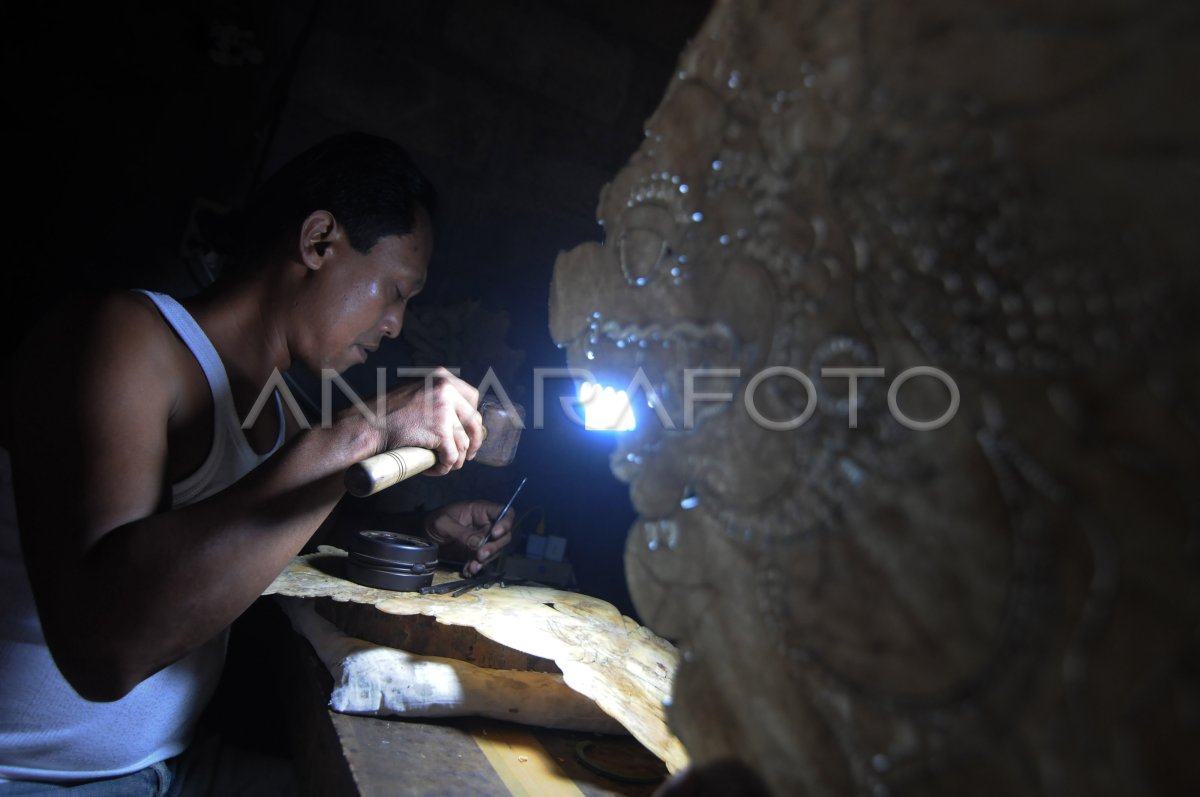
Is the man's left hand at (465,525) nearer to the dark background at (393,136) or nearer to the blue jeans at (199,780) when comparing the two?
the dark background at (393,136)

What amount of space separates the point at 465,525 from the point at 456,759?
4.90ft

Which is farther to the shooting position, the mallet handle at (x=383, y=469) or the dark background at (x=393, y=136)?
the dark background at (x=393, y=136)

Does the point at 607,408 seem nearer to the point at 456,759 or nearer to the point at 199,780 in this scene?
the point at 456,759

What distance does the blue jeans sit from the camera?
4.93 feet

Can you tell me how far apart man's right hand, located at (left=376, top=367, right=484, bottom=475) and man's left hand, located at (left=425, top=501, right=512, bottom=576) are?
1.09 metres

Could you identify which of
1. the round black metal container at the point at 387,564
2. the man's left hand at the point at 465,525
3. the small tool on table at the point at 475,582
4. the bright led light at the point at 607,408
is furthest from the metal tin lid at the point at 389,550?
the bright led light at the point at 607,408


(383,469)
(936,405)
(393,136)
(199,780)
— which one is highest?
(393,136)

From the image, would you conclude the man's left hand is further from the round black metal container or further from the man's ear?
the man's ear

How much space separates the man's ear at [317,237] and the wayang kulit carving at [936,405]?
138 cm

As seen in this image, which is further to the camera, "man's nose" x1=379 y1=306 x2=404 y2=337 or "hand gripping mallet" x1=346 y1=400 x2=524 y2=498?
"man's nose" x1=379 y1=306 x2=404 y2=337

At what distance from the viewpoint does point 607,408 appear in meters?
1.17

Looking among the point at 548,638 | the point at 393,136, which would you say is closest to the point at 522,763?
the point at 548,638

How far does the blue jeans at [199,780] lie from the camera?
1.50 meters

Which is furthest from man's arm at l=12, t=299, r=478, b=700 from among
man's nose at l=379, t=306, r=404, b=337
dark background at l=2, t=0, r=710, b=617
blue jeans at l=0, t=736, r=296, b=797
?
dark background at l=2, t=0, r=710, b=617
